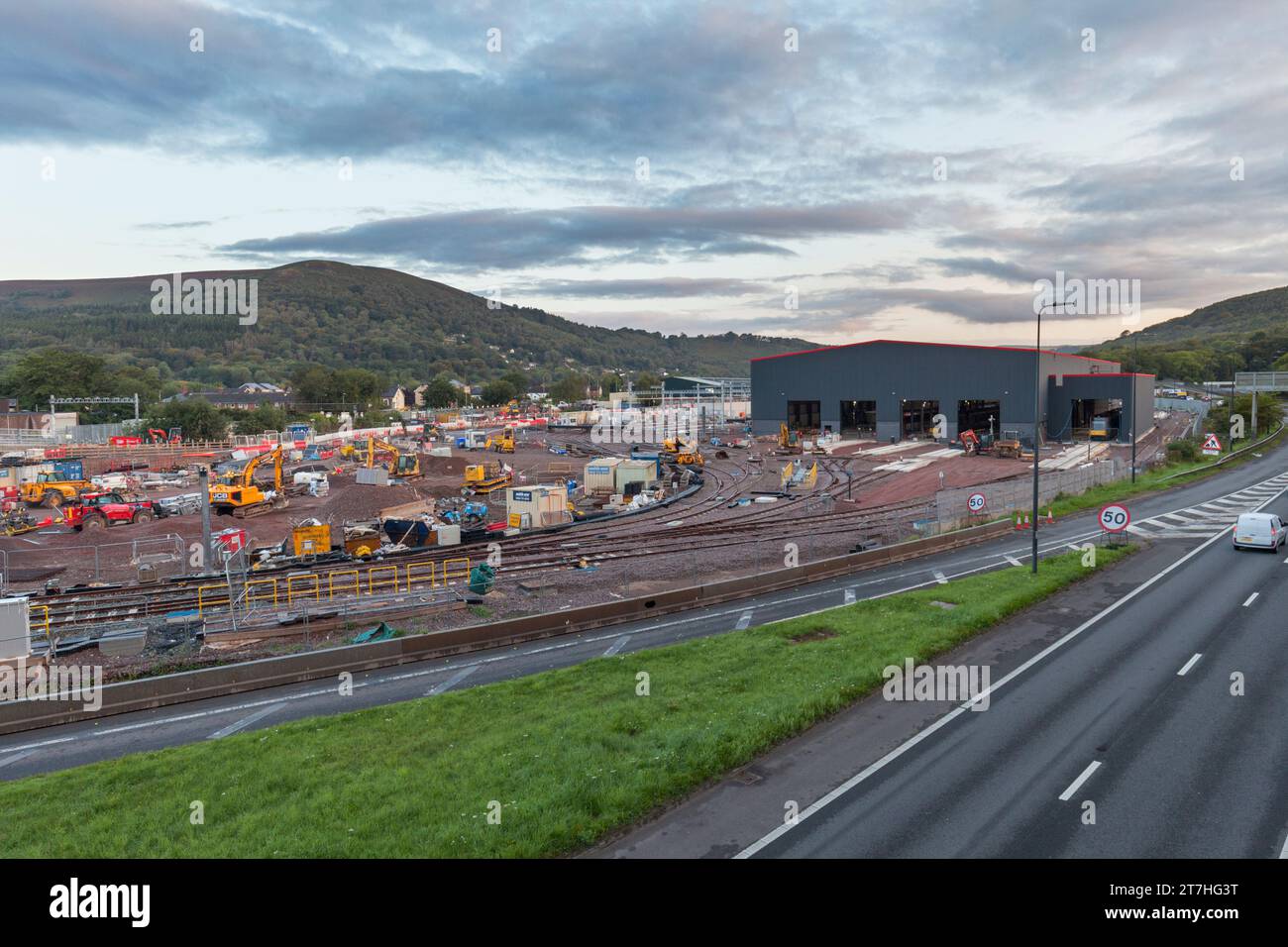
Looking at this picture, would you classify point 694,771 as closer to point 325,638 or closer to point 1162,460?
point 325,638

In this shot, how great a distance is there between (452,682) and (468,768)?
24.6 feet

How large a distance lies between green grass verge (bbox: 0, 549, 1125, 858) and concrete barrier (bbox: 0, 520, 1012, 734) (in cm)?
512

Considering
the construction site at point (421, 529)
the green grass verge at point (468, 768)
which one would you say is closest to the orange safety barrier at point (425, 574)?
the construction site at point (421, 529)

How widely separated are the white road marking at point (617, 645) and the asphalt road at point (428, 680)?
0.12 feet

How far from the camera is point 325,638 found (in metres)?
23.5

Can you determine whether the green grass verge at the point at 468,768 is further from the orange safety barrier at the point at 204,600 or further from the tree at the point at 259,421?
the tree at the point at 259,421

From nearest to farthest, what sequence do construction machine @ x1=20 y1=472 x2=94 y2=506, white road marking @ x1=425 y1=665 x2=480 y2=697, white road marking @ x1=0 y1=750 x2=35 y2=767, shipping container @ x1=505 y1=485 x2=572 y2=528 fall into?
white road marking @ x1=0 y1=750 x2=35 y2=767 → white road marking @ x1=425 y1=665 x2=480 y2=697 → shipping container @ x1=505 y1=485 x2=572 y2=528 → construction machine @ x1=20 y1=472 x2=94 y2=506

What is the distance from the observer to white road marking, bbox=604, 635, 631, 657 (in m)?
22.2

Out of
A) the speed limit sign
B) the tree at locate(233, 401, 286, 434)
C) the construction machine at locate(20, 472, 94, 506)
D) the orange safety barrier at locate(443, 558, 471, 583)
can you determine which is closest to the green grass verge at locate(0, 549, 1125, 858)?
the orange safety barrier at locate(443, 558, 471, 583)

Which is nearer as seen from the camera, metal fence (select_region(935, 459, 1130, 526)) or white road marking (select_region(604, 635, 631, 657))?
white road marking (select_region(604, 635, 631, 657))

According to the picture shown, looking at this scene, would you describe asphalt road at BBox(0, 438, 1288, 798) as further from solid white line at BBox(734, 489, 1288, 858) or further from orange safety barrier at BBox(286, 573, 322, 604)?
orange safety barrier at BBox(286, 573, 322, 604)

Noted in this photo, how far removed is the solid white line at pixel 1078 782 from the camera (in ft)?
39.1
